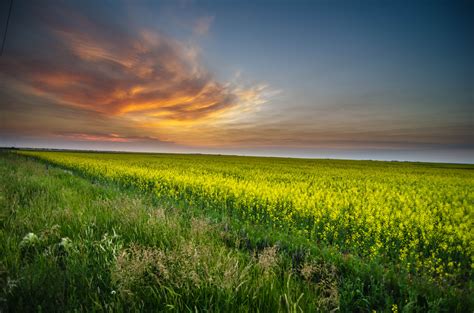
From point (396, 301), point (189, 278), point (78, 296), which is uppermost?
point (189, 278)

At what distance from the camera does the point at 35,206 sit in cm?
540

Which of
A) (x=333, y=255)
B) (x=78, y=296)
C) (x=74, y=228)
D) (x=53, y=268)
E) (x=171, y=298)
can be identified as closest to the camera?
(x=171, y=298)

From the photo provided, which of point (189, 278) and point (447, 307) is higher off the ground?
point (189, 278)

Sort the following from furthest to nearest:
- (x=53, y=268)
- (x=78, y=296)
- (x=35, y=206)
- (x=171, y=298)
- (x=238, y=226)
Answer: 1. (x=238, y=226)
2. (x=35, y=206)
3. (x=53, y=268)
4. (x=78, y=296)
5. (x=171, y=298)

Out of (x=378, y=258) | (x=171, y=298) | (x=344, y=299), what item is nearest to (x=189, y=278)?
(x=171, y=298)

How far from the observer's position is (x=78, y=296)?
2430 millimetres

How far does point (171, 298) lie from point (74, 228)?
311 centimetres

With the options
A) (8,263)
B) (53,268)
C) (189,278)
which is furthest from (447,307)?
(8,263)

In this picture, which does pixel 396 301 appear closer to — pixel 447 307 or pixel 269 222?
pixel 447 307

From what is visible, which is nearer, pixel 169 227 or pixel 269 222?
pixel 169 227

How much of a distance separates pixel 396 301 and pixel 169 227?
4035mm

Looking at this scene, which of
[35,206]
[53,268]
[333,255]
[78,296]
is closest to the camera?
[78,296]

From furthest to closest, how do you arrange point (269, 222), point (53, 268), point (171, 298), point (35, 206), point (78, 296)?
point (269, 222), point (35, 206), point (53, 268), point (78, 296), point (171, 298)

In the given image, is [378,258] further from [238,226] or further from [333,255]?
[238,226]
